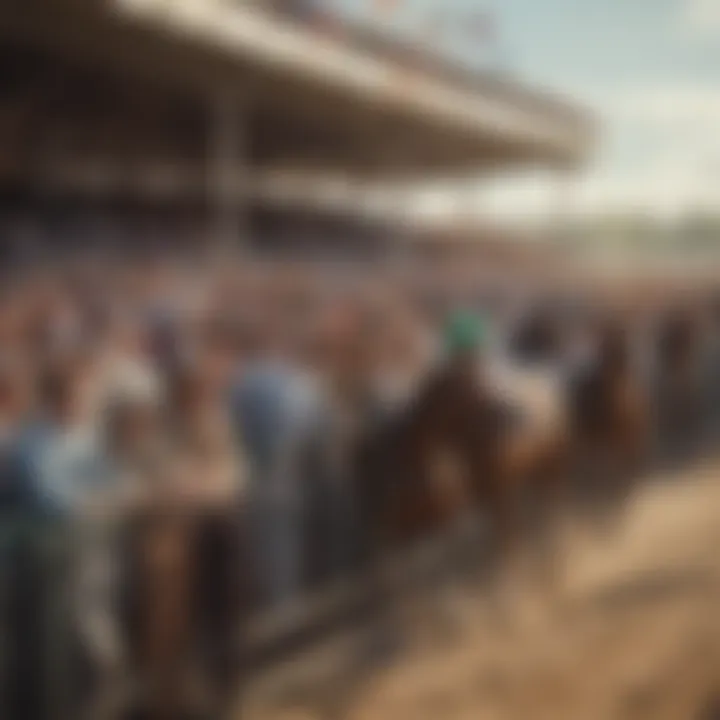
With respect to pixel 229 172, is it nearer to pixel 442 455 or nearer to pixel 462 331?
pixel 462 331

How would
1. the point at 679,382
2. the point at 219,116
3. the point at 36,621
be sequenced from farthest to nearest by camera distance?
the point at 679,382 → the point at 219,116 → the point at 36,621

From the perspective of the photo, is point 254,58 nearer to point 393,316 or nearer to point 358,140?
point 358,140

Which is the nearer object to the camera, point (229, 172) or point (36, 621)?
point (36, 621)

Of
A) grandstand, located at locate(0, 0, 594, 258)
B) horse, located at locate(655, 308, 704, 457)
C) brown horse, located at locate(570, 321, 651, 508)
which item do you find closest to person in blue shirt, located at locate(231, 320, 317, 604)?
grandstand, located at locate(0, 0, 594, 258)

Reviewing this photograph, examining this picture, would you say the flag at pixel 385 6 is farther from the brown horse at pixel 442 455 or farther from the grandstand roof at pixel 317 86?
the brown horse at pixel 442 455

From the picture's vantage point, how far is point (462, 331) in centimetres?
193

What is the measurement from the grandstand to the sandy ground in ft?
1.99

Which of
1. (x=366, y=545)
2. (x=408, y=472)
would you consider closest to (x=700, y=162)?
(x=408, y=472)

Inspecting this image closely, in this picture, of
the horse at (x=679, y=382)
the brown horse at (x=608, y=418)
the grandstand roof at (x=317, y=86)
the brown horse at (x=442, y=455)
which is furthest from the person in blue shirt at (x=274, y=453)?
the horse at (x=679, y=382)

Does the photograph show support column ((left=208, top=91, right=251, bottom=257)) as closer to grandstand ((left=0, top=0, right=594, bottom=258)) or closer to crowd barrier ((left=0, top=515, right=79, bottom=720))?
grandstand ((left=0, top=0, right=594, bottom=258))

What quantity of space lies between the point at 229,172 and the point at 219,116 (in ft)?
0.29

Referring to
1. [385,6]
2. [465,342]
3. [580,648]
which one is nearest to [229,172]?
[385,6]

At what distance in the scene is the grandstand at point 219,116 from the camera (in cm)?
178

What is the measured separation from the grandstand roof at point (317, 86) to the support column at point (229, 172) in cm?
2
